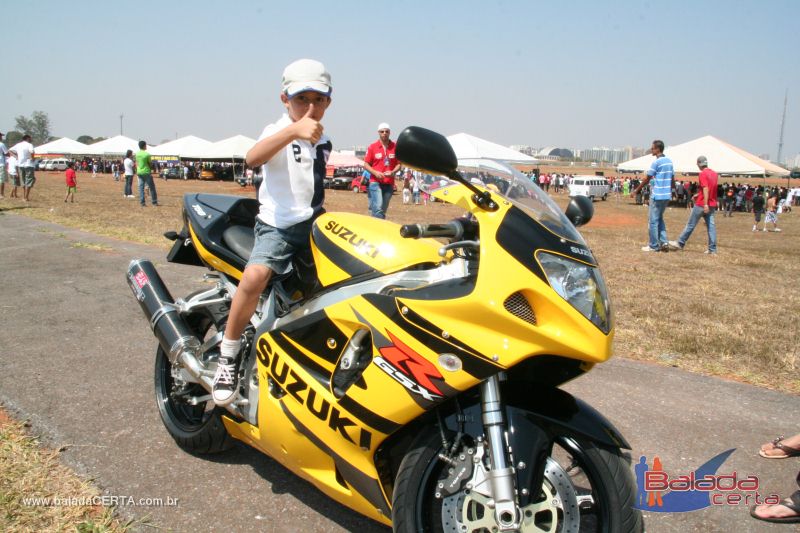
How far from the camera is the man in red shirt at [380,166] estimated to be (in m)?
8.99

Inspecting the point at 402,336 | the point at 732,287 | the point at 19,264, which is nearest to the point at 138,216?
the point at 19,264

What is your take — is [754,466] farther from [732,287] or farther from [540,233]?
[732,287]

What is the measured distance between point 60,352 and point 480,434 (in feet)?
12.6

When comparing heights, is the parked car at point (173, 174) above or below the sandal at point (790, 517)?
above

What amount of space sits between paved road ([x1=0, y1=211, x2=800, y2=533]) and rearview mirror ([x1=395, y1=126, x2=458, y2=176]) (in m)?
1.67

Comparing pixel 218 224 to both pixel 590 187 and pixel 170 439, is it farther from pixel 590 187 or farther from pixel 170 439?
pixel 590 187

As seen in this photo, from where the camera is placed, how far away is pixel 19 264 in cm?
774

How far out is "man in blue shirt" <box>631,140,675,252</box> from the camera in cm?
1157

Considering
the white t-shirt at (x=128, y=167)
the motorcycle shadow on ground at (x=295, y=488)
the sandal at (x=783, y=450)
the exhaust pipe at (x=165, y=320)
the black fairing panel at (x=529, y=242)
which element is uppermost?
the white t-shirt at (x=128, y=167)

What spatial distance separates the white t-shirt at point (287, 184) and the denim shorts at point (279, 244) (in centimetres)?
4

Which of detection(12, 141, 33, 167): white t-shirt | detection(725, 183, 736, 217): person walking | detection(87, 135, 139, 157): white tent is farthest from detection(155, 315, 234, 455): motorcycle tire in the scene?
detection(87, 135, 139, 157): white tent

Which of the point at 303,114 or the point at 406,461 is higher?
the point at 303,114

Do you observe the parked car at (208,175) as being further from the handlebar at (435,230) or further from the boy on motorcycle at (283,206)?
the handlebar at (435,230)

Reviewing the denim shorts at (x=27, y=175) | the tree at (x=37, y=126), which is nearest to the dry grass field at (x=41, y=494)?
the denim shorts at (x=27, y=175)
